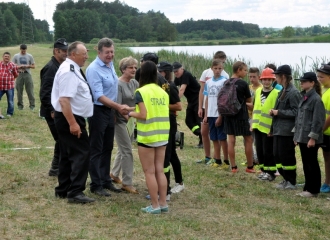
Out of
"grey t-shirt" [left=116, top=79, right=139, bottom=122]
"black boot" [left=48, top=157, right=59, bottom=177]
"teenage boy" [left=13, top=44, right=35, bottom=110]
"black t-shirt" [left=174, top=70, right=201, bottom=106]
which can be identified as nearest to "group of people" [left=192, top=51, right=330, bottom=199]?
"black t-shirt" [left=174, top=70, right=201, bottom=106]

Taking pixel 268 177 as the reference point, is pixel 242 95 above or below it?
above

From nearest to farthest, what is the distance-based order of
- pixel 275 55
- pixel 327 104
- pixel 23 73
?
pixel 327 104 < pixel 23 73 < pixel 275 55

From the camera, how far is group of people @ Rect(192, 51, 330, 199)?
7.32 metres

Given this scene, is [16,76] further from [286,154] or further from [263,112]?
[286,154]

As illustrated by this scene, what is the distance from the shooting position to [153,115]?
6207 mm

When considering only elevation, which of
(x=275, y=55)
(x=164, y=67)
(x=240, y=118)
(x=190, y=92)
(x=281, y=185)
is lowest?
(x=281, y=185)

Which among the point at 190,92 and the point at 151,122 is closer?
the point at 151,122

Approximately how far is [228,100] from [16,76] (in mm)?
8696

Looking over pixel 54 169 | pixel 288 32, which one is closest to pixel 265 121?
pixel 54 169

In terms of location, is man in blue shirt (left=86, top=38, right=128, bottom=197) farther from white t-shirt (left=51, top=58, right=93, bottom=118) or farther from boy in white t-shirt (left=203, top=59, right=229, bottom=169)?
boy in white t-shirt (left=203, top=59, right=229, bottom=169)

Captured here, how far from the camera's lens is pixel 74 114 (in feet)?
21.8

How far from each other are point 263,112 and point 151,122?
281 cm

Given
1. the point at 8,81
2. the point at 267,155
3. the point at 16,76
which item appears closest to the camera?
the point at 267,155

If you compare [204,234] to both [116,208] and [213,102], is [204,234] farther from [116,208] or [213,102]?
[213,102]
